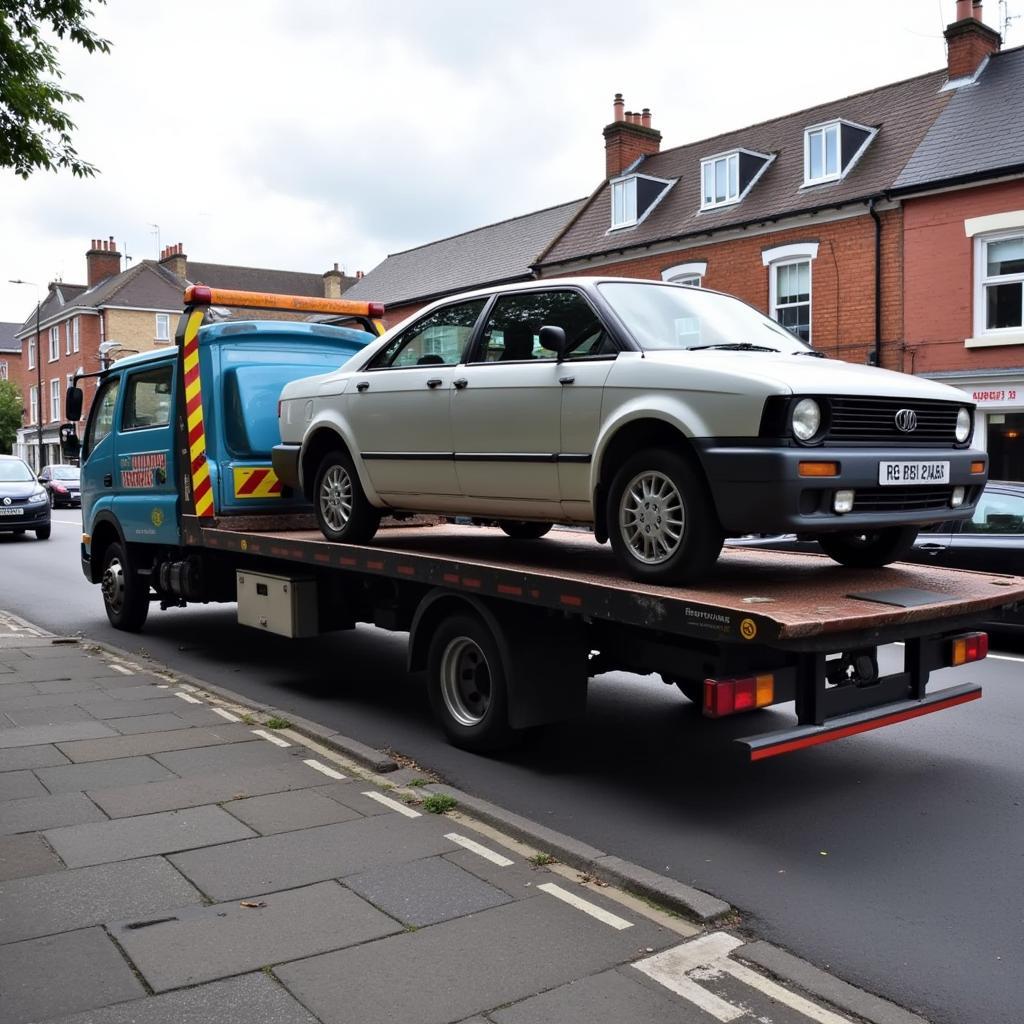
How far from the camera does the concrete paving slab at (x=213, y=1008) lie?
3197 mm

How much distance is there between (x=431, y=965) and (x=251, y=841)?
4.56ft

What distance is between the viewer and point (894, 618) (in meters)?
4.73

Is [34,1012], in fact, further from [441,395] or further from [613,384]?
[441,395]

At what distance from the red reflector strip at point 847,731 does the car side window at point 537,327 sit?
211 cm

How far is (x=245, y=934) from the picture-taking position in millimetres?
3756

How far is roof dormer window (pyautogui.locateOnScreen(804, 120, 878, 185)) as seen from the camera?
76.7 ft

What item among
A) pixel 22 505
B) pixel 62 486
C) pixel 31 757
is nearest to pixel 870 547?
pixel 31 757

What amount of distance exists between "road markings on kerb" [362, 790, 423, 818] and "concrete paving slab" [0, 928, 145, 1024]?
1575 mm

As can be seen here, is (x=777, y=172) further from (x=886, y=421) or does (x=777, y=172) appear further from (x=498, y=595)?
(x=498, y=595)

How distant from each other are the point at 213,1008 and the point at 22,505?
21215mm

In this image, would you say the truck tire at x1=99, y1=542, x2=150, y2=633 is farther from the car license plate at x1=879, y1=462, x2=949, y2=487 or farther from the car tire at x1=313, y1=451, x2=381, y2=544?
the car license plate at x1=879, y1=462, x2=949, y2=487

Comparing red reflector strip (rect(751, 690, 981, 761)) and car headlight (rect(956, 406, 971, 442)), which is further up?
car headlight (rect(956, 406, 971, 442))

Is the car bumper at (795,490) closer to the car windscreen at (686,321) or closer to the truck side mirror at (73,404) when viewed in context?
the car windscreen at (686,321)

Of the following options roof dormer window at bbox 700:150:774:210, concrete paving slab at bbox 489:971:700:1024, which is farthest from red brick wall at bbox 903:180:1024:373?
concrete paving slab at bbox 489:971:700:1024
